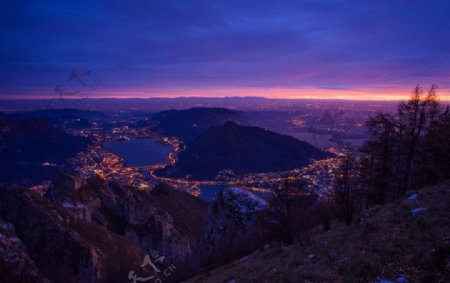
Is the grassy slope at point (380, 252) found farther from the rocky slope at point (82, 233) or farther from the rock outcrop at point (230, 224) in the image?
the rocky slope at point (82, 233)

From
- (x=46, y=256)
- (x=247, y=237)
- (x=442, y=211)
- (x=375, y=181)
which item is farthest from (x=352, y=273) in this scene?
(x=46, y=256)

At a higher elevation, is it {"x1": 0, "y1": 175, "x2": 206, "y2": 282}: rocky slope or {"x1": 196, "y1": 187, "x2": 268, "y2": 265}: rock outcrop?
{"x1": 196, "y1": 187, "x2": 268, "y2": 265}: rock outcrop

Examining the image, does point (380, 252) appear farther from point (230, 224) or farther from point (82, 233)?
point (82, 233)

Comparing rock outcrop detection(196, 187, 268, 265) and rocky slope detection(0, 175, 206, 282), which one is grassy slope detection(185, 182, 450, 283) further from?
rocky slope detection(0, 175, 206, 282)

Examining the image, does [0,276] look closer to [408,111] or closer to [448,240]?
[448,240]

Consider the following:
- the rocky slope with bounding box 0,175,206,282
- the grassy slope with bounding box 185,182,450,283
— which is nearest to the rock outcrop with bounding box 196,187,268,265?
the rocky slope with bounding box 0,175,206,282

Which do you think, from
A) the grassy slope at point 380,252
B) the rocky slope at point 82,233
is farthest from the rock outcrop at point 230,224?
the grassy slope at point 380,252
